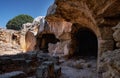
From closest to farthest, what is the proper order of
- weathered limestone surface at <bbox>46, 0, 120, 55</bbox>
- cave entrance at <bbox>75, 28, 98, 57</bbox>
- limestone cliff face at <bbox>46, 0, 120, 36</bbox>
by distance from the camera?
limestone cliff face at <bbox>46, 0, 120, 36</bbox> → weathered limestone surface at <bbox>46, 0, 120, 55</bbox> → cave entrance at <bbox>75, 28, 98, 57</bbox>

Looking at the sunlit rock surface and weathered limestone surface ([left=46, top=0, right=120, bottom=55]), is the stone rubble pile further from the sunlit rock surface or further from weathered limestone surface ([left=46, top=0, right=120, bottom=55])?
the sunlit rock surface

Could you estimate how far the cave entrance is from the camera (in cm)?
1305

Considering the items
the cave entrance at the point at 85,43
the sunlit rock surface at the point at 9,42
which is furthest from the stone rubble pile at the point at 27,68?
the sunlit rock surface at the point at 9,42

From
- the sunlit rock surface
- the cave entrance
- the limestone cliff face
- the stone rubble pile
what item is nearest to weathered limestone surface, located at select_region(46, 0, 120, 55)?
the limestone cliff face

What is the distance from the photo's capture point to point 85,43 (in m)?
14.4

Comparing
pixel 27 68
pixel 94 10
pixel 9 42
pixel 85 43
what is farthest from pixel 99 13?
pixel 9 42

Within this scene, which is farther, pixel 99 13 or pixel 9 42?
pixel 9 42

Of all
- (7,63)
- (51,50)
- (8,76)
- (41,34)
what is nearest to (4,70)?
(7,63)

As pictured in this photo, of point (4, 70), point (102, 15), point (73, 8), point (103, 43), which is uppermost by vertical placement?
point (73, 8)

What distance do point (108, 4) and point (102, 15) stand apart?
38.1 inches

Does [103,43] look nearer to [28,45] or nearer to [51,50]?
[51,50]

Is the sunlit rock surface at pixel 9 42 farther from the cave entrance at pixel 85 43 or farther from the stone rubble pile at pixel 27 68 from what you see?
the stone rubble pile at pixel 27 68

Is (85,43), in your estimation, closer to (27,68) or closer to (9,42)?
(27,68)

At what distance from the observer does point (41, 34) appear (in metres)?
17.5
